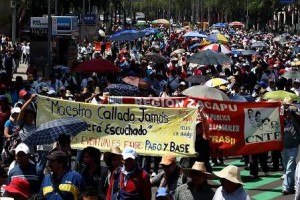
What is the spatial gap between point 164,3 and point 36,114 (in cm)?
13932

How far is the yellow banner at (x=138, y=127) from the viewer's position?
1364 cm

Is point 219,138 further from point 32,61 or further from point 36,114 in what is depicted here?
point 32,61

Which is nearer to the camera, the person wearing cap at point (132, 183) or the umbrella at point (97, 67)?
the person wearing cap at point (132, 183)

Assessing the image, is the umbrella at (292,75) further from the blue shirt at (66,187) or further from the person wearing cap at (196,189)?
the blue shirt at (66,187)

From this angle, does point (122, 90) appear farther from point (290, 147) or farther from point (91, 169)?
point (91, 169)

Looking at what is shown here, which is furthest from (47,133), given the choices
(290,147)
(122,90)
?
(122,90)

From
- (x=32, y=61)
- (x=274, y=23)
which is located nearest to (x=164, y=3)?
(x=274, y=23)

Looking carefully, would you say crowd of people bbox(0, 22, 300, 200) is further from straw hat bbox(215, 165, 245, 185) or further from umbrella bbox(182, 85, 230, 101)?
umbrella bbox(182, 85, 230, 101)

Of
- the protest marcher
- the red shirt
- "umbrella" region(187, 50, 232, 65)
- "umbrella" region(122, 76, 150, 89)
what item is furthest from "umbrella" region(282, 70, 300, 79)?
the red shirt

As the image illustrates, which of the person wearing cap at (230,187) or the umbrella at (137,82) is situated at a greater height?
the person wearing cap at (230,187)

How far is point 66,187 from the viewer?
30.7ft

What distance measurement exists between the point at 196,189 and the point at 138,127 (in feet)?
14.7

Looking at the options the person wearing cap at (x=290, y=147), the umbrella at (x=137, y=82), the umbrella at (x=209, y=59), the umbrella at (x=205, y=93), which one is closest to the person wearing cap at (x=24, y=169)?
the person wearing cap at (x=290, y=147)

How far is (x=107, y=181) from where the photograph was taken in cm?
1073
